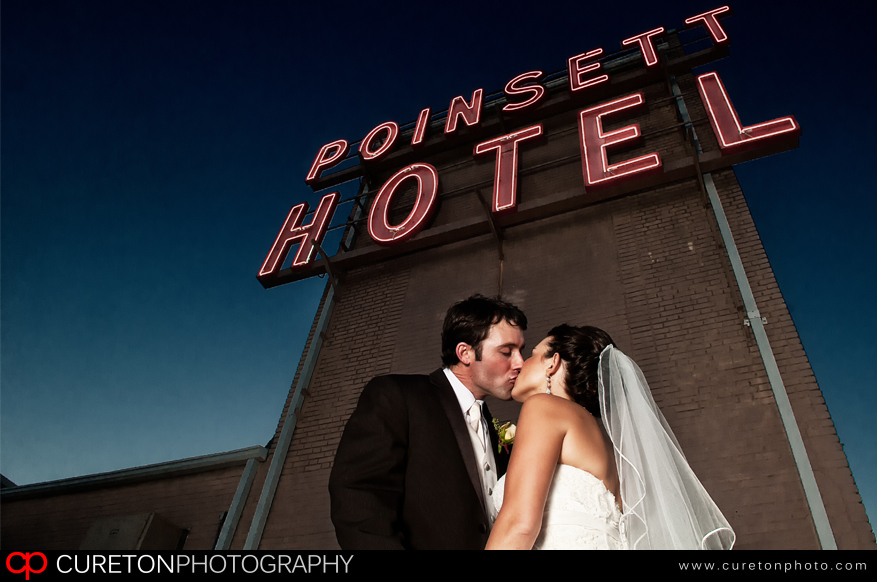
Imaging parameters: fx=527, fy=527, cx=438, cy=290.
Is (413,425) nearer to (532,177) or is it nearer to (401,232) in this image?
(401,232)

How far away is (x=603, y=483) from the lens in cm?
288

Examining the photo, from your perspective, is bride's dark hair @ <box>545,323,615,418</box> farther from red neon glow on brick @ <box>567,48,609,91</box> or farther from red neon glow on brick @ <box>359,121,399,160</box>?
red neon glow on brick @ <box>359,121,399,160</box>

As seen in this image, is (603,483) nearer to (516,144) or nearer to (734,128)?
(734,128)

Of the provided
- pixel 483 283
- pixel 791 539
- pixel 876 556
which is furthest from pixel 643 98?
pixel 876 556

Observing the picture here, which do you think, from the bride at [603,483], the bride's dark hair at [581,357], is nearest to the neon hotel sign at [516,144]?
the bride's dark hair at [581,357]

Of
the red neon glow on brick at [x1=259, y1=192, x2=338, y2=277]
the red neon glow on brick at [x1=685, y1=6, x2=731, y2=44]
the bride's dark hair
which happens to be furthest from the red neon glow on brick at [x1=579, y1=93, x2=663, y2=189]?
the red neon glow on brick at [x1=259, y1=192, x2=338, y2=277]

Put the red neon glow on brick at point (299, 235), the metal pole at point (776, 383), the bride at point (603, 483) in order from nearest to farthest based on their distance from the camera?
1. the bride at point (603, 483)
2. the metal pole at point (776, 383)
3. the red neon glow on brick at point (299, 235)

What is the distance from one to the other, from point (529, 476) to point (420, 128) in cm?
965

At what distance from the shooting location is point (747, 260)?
636 cm

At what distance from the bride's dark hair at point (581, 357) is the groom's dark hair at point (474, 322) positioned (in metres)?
0.28

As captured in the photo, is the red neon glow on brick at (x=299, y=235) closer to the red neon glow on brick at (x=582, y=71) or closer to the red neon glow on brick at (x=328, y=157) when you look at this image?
the red neon glow on brick at (x=328, y=157)

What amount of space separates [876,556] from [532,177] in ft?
24.4

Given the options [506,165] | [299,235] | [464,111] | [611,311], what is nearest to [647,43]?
[464,111]

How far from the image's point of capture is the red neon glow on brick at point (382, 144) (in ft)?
36.1
